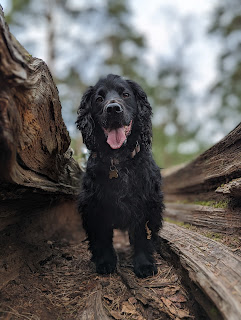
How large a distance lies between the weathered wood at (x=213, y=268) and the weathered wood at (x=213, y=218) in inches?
9.4

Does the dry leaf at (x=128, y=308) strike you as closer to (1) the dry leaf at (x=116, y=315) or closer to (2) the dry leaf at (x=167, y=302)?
(1) the dry leaf at (x=116, y=315)

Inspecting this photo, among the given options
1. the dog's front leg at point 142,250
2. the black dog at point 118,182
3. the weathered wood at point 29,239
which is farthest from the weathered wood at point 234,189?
the weathered wood at point 29,239

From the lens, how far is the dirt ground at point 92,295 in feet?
6.47

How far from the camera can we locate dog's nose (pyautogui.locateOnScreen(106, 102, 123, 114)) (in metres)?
2.71

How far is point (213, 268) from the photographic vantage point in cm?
199

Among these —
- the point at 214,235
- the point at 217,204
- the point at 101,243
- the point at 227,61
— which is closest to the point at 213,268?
the point at 214,235

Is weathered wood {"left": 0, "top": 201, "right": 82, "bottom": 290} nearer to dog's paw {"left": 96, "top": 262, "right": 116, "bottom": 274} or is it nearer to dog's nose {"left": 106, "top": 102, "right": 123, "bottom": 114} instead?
dog's paw {"left": 96, "top": 262, "right": 116, "bottom": 274}

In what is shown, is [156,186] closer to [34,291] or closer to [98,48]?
[34,291]

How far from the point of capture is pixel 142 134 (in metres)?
3.01

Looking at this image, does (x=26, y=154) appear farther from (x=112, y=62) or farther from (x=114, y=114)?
(x=112, y=62)

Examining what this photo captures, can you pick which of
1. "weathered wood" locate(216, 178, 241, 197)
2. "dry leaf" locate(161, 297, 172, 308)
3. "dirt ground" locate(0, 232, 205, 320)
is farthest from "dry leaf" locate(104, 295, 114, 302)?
"weathered wood" locate(216, 178, 241, 197)

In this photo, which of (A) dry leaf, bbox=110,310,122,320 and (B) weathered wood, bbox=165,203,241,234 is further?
(B) weathered wood, bbox=165,203,241,234

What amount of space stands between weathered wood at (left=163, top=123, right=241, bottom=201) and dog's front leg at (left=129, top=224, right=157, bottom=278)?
0.96m

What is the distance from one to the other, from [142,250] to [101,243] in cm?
43
